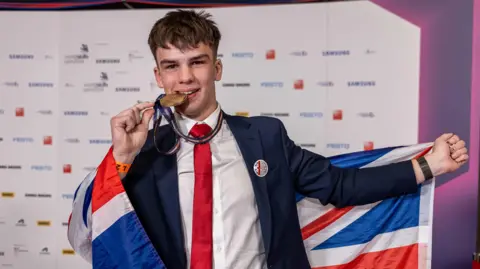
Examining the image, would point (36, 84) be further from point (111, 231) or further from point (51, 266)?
point (111, 231)

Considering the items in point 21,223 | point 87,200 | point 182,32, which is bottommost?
point 21,223

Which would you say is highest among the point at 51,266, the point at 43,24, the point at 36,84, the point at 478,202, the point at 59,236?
the point at 43,24

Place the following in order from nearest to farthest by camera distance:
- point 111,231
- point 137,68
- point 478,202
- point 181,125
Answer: point 111,231
point 181,125
point 478,202
point 137,68

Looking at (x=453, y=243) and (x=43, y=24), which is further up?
(x=43, y=24)

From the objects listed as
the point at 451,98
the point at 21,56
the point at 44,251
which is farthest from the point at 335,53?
the point at 44,251

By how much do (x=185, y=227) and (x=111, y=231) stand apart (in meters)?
0.23

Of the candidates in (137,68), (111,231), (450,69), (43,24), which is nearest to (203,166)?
(111,231)

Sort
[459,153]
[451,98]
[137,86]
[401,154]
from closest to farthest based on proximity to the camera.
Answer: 1. [459,153]
2. [401,154]
3. [451,98]
4. [137,86]

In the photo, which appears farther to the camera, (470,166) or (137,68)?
(137,68)

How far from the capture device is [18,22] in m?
2.89

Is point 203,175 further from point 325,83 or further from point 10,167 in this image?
point 10,167

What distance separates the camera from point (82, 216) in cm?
141

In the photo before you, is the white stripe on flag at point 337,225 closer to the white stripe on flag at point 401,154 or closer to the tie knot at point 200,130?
the white stripe on flag at point 401,154

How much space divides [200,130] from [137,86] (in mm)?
1431
